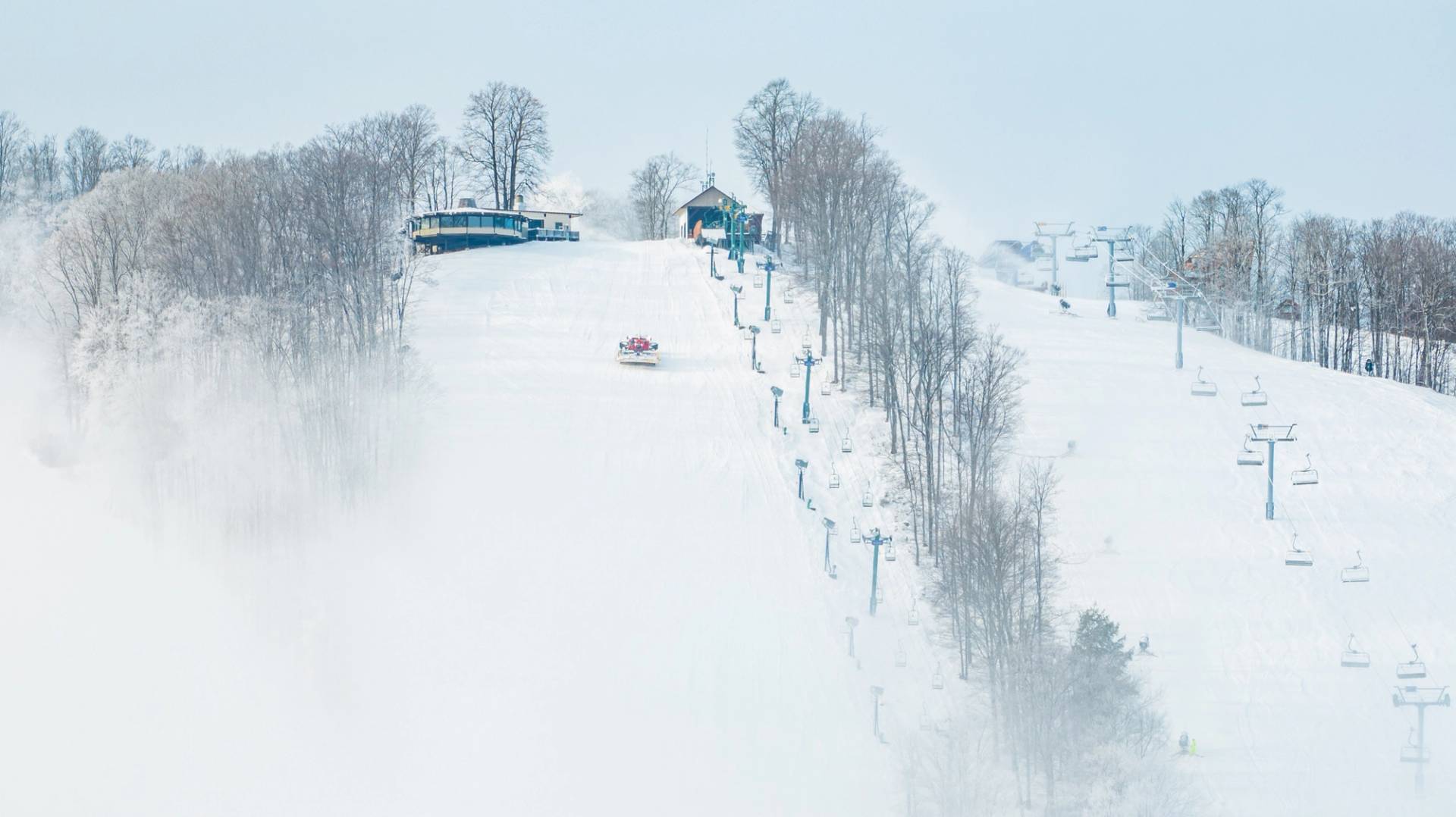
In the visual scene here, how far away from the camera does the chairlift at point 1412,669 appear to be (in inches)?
1379

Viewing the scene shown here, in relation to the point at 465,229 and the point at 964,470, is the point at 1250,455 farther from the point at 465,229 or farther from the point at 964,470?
the point at 465,229

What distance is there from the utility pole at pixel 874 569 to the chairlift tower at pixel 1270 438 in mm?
10603

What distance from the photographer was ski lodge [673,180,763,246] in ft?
275

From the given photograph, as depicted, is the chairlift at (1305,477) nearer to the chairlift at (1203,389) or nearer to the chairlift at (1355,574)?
the chairlift at (1355,574)

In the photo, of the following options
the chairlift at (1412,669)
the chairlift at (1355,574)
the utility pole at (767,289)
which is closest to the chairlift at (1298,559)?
the chairlift at (1355,574)

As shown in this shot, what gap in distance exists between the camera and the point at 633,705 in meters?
37.2

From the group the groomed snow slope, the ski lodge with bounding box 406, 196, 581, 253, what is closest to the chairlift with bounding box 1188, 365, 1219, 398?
the groomed snow slope

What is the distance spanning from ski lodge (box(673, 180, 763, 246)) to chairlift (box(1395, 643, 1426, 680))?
50.3 m

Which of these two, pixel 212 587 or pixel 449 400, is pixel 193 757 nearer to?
pixel 212 587

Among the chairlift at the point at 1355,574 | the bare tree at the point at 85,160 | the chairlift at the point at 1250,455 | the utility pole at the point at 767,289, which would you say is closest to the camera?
the chairlift at the point at 1355,574

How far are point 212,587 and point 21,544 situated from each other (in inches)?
241

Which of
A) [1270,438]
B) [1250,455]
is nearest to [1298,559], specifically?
[1270,438]

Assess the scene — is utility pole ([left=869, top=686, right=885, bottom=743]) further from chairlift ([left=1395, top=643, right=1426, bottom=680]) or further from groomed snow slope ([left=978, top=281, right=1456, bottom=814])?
chairlift ([left=1395, top=643, right=1426, bottom=680])

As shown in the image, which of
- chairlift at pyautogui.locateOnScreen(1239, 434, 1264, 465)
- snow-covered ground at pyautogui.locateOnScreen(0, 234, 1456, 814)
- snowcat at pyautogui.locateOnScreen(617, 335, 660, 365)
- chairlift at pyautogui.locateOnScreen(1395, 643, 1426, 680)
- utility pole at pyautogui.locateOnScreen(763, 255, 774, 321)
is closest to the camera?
chairlift at pyautogui.locateOnScreen(1395, 643, 1426, 680)
